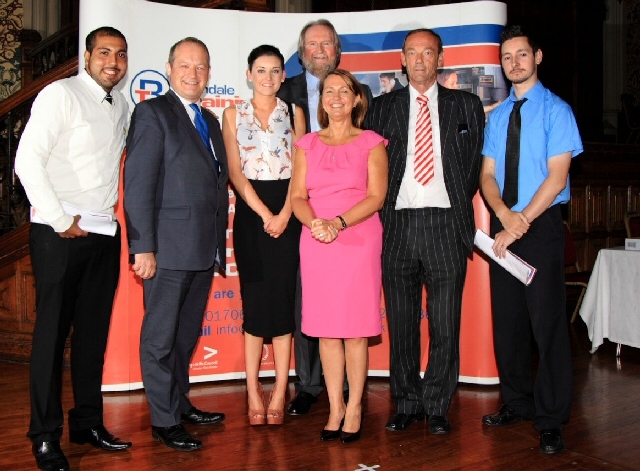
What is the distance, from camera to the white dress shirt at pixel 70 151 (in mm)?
2898

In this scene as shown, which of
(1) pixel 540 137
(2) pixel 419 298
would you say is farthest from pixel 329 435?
(1) pixel 540 137

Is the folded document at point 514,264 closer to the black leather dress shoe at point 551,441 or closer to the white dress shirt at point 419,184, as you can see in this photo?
the white dress shirt at point 419,184

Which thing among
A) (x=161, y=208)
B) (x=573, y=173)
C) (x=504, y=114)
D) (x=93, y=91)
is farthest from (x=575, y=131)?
(x=573, y=173)

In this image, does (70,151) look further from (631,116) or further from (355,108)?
(631,116)

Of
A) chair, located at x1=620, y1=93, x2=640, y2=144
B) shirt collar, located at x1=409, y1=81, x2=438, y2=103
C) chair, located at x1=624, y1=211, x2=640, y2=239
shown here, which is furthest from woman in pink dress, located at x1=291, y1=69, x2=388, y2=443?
chair, located at x1=620, y1=93, x2=640, y2=144

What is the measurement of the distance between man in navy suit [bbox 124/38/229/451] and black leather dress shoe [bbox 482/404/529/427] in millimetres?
1435

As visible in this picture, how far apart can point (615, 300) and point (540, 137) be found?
8.53 feet

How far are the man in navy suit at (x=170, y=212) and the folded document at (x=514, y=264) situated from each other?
1289 mm

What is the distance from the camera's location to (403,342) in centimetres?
357

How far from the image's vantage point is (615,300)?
544cm

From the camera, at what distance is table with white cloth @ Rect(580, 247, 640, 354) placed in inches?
209

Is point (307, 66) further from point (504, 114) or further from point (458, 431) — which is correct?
point (458, 431)

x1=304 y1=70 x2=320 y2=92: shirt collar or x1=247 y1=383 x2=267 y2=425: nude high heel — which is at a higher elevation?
x1=304 y1=70 x2=320 y2=92: shirt collar

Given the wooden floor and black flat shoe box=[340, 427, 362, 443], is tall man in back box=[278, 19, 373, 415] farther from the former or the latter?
black flat shoe box=[340, 427, 362, 443]
